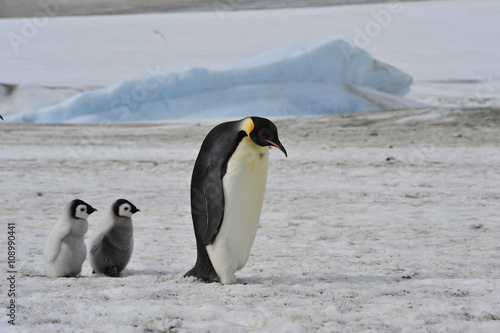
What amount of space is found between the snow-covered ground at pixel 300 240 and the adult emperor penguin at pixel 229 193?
5.2 inches

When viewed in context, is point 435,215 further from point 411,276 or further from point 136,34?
point 136,34

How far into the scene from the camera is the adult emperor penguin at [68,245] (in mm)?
2752

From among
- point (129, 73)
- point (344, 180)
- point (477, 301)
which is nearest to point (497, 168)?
point (344, 180)

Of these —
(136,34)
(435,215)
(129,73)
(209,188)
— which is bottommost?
(435,215)

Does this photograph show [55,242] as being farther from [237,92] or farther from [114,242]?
[237,92]

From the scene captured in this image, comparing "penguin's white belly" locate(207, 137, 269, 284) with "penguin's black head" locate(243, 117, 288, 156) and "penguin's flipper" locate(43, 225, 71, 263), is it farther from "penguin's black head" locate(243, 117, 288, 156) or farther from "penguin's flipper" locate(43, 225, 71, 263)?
"penguin's flipper" locate(43, 225, 71, 263)

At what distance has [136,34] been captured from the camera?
26109 mm

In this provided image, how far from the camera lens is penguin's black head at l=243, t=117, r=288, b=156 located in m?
2.40

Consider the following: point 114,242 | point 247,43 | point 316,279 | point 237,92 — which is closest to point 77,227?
point 114,242

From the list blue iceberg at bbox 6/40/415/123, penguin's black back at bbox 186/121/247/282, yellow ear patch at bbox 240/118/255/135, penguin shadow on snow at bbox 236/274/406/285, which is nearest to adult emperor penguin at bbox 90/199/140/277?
penguin's black back at bbox 186/121/247/282

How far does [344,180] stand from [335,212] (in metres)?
1.53

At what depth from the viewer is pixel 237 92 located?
1355 centimetres

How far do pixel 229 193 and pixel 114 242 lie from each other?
2.26 ft

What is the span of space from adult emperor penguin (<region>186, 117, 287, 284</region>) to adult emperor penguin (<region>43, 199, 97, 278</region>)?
596mm
